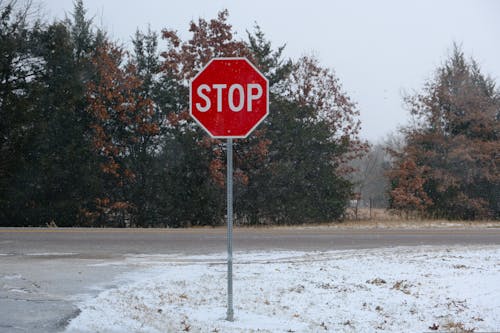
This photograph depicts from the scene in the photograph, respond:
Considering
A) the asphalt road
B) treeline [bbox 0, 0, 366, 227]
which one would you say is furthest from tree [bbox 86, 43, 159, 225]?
the asphalt road

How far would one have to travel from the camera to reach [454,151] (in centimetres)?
2866

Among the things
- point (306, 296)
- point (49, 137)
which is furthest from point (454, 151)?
point (306, 296)

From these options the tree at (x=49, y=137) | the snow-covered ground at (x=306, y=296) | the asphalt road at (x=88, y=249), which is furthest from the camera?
the tree at (x=49, y=137)

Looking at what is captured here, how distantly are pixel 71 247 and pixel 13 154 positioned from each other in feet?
38.8

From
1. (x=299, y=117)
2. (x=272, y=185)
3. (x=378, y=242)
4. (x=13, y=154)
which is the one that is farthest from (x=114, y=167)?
(x=378, y=242)

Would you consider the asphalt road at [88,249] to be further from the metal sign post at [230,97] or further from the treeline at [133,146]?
the treeline at [133,146]

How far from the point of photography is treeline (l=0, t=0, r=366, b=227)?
25766 millimetres

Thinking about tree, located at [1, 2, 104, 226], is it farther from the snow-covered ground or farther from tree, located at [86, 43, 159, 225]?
the snow-covered ground

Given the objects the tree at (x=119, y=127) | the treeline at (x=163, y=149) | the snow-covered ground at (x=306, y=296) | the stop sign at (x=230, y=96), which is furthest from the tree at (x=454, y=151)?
the stop sign at (x=230, y=96)

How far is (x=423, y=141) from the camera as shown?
29969mm

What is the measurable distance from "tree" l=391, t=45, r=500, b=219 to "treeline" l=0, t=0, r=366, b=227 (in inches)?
160

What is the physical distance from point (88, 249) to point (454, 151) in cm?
1952

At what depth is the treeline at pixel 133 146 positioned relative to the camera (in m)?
25.8

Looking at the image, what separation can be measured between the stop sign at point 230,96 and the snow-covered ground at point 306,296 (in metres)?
2.39
